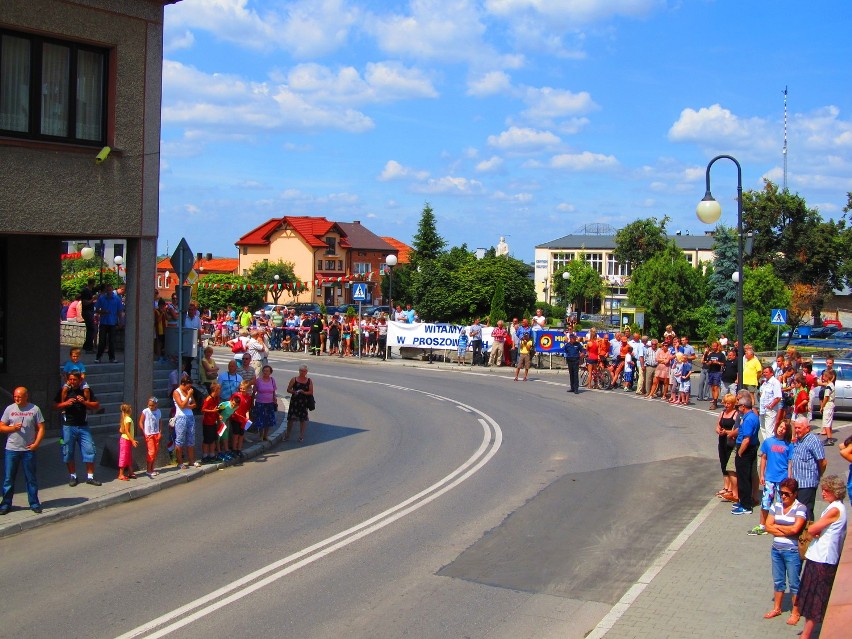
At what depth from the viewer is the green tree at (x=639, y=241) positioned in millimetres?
91438

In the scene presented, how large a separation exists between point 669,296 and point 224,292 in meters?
28.5

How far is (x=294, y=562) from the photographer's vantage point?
32.7ft

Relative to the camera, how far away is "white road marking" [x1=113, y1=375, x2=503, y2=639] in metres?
8.07

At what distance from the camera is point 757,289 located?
49.9 m

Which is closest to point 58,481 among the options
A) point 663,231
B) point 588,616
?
point 588,616

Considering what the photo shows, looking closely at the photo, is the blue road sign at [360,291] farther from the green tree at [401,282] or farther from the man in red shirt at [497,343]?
the green tree at [401,282]

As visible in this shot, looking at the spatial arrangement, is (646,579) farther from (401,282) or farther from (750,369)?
(401,282)

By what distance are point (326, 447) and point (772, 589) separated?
9.96 m

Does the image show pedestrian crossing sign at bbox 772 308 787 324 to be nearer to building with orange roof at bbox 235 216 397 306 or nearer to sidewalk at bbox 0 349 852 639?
sidewalk at bbox 0 349 852 639

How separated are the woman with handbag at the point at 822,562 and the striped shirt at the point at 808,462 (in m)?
2.38

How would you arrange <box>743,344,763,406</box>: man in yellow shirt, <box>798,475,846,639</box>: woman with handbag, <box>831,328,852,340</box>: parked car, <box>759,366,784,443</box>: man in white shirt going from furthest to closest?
<box>831,328,852,340</box>: parked car < <box>743,344,763,406</box>: man in yellow shirt < <box>759,366,784,443</box>: man in white shirt < <box>798,475,846,639</box>: woman with handbag

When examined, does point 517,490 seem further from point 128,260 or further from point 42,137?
point 42,137

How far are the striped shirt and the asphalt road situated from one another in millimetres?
1827

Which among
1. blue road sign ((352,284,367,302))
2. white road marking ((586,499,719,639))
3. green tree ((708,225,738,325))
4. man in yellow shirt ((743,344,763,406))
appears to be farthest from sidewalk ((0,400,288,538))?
green tree ((708,225,738,325))
